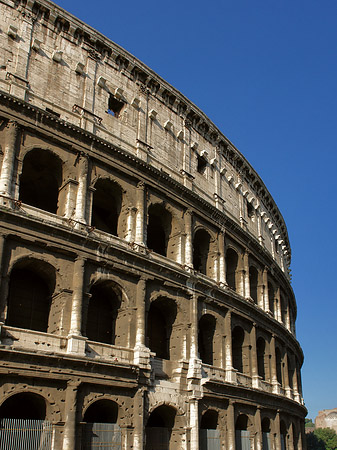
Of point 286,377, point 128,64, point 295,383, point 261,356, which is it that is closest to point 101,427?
point 261,356

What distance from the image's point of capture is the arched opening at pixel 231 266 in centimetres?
2619

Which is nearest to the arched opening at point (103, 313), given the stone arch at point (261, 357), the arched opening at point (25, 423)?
the arched opening at point (25, 423)

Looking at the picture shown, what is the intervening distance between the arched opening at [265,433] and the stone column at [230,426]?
12.4 ft

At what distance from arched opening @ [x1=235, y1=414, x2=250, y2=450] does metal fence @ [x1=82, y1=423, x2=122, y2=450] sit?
7437 mm

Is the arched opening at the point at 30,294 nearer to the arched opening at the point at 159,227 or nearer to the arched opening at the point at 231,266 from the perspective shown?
the arched opening at the point at 159,227

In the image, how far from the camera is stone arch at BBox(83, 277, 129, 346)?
18328 mm

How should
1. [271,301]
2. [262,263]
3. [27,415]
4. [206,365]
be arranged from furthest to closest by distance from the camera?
[271,301] → [262,263] → [206,365] → [27,415]

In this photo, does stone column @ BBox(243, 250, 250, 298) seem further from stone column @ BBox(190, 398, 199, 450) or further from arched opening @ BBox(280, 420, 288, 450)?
arched opening @ BBox(280, 420, 288, 450)

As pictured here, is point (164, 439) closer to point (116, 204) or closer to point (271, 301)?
point (116, 204)

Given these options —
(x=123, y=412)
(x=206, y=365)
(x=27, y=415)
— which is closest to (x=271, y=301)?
(x=206, y=365)

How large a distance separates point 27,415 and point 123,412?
2.99 m

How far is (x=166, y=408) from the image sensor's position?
19125mm

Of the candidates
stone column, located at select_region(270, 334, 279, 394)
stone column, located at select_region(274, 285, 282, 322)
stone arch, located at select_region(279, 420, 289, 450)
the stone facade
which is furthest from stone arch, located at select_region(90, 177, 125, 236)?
the stone facade

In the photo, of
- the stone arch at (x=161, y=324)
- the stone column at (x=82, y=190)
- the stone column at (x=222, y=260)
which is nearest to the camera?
the stone column at (x=82, y=190)
